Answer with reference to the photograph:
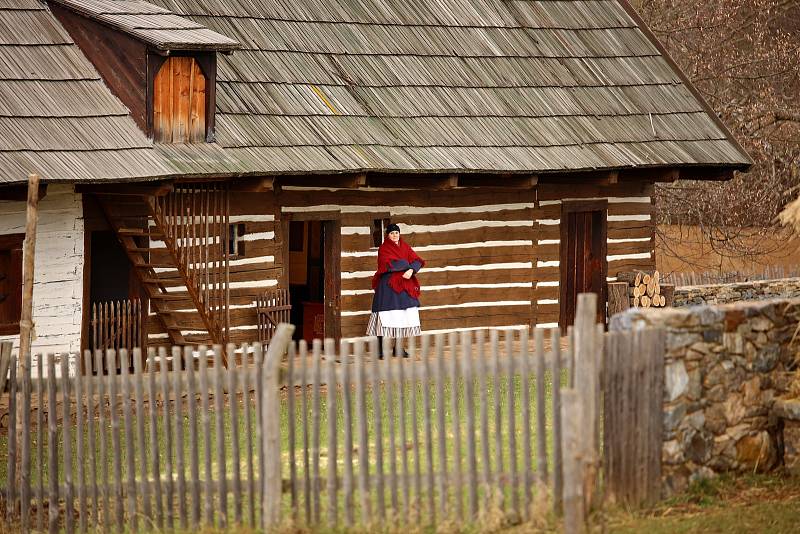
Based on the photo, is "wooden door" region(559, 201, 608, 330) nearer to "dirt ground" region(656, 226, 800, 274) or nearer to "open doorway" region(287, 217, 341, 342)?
Result: "open doorway" region(287, 217, 341, 342)

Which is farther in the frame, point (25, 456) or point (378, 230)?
point (378, 230)

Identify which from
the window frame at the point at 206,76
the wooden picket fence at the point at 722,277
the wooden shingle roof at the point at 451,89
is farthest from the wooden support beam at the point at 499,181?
the wooden picket fence at the point at 722,277

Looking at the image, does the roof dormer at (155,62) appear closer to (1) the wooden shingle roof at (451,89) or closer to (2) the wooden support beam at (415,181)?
(1) the wooden shingle roof at (451,89)

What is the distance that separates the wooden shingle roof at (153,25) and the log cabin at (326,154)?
0.11 feet

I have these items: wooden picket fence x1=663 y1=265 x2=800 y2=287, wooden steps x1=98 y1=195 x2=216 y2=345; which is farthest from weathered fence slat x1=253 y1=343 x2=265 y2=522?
wooden picket fence x1=663 y1=265 x2=800 y2=287

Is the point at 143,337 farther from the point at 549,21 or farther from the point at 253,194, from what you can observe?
the point at 549,21

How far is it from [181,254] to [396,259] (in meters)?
2.52

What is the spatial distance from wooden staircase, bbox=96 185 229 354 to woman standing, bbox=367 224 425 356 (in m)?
1.77

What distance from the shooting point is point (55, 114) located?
14.1 metres

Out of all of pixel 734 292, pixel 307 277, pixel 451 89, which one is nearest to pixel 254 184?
pixel 451 89

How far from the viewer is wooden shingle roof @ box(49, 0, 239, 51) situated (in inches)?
563

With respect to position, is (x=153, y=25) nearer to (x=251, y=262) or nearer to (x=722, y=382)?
(x=251, y=262)

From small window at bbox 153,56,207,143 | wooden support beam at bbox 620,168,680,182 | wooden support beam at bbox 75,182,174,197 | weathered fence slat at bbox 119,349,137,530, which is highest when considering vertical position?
small window at bbox 153,56,207,143

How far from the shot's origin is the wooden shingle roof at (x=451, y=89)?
1591 cm
